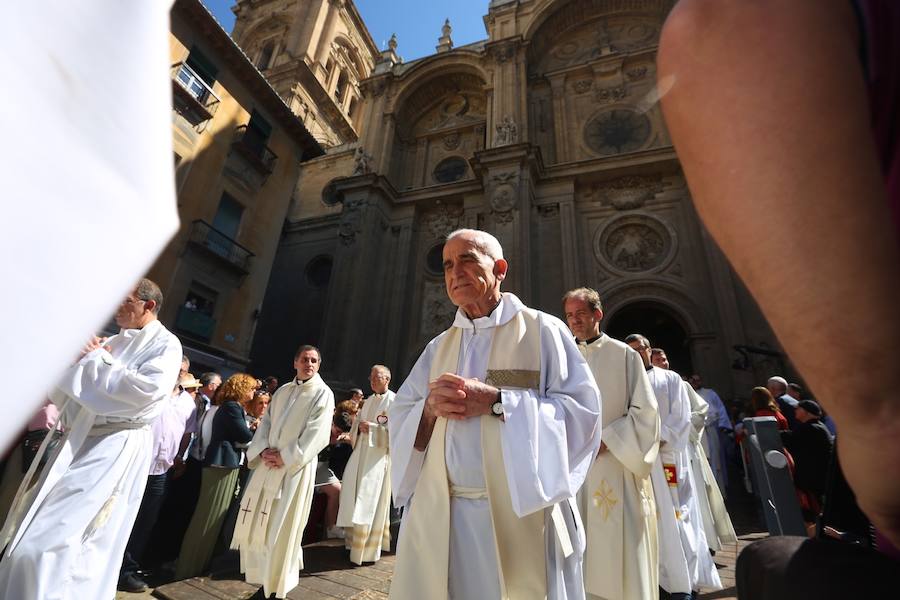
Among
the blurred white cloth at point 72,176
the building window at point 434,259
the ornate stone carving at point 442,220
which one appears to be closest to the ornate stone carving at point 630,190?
the ornate stone carving at point 442,220

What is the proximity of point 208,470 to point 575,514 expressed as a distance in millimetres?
4015

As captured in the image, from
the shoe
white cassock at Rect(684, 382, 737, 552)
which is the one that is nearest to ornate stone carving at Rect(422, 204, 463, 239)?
white cassock at Rect(684, 382, 737, 552)

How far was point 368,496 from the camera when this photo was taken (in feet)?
16.1

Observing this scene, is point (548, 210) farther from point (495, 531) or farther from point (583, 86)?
point (495, 531)

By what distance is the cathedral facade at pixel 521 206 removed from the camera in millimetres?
11695

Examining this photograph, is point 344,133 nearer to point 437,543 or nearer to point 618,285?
point 618,285

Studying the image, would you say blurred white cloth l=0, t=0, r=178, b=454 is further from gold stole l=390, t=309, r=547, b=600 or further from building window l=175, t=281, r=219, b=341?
building window l=175, t=281, r=219, b=341

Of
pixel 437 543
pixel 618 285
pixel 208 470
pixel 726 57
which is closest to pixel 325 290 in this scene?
pixel 618 285

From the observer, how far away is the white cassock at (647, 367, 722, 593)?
10.5 feet

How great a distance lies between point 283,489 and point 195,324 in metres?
9.67

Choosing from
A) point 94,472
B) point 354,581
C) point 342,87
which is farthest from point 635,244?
point 342,87

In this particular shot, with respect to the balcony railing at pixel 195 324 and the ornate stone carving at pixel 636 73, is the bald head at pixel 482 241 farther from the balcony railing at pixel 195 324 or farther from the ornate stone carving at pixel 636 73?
the ornate stone carving at pixel 636 73

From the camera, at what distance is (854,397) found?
0.34 meters

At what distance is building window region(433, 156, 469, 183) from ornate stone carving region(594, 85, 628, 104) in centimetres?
528
